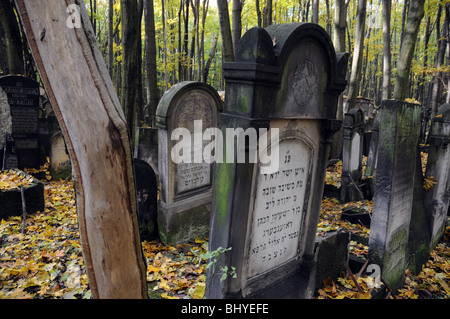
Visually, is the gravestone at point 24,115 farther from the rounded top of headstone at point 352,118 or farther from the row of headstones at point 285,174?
the rounded top of headstone at point 352,118

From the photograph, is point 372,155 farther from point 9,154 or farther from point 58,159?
point 9,154

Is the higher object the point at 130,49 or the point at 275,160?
the point at 130,49

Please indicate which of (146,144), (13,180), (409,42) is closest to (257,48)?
(146,144)

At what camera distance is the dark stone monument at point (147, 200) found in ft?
15.3

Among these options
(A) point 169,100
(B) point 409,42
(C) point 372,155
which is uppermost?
(B) point 409,42

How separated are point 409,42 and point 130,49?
7.02 m

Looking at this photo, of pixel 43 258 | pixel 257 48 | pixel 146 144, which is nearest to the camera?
pixel 257 48

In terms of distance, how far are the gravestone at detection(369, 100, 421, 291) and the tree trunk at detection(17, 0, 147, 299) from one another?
3313mm

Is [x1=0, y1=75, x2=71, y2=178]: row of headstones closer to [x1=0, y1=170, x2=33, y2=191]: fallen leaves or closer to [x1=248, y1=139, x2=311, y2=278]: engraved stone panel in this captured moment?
[x1=0, y1=170, x2=33, y2=191]: fallen leaves

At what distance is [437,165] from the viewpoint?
5.26 meters

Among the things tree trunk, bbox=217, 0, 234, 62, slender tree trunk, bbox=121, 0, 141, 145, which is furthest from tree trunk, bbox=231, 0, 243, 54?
slender tree trunk, bbox=121, 0, 141, 145

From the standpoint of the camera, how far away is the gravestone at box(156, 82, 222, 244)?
15.7ft
